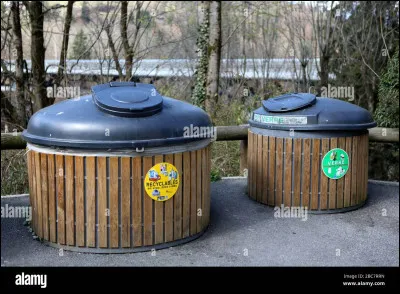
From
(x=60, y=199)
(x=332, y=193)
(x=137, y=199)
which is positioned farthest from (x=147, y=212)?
(x=332, y=193)

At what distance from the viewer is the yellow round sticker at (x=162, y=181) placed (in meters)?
4.01

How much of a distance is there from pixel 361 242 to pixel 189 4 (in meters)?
13.7

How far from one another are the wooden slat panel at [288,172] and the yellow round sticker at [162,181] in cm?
164

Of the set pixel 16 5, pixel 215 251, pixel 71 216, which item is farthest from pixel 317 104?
pixel 16 5

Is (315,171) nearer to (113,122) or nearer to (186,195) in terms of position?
(186,195)

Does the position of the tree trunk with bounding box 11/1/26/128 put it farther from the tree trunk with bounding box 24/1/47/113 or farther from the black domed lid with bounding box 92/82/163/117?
the black domed lid with bounding box 92/82/163/117

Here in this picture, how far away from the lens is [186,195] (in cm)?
427

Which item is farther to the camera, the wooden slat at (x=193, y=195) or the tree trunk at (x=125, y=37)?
the tree trunk at (x=125, y=37)

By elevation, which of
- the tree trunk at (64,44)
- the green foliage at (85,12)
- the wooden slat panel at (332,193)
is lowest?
the wooden slat panel at (332,193)

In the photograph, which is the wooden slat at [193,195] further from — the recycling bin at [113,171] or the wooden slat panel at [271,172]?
the wooden slat panel at [271,172]

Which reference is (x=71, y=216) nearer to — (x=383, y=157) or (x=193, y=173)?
(x=193, y=173)

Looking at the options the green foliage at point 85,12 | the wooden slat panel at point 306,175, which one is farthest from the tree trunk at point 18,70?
the wooden slat panel at point 306,175

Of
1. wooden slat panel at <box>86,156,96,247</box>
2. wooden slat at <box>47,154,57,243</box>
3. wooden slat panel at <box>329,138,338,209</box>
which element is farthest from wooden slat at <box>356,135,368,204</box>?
wooden slat at <box>47,154,57,243</box>

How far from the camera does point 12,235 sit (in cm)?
450
